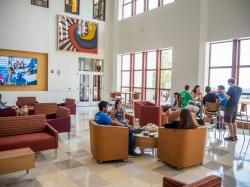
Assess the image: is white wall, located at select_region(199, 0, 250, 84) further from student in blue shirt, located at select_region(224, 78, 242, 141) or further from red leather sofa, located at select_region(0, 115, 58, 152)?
red leather sofa, located at select_region(0, 115, 58, 152)

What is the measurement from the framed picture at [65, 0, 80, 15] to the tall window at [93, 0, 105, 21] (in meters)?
1.07

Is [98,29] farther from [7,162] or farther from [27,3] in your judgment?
[7,162]

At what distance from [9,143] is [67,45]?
865 centimetres

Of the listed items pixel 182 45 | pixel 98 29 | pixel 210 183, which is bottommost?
pixel 210 183

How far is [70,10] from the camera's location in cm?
1167

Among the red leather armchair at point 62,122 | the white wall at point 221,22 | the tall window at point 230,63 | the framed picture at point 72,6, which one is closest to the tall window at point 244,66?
the tall window at point 230,63

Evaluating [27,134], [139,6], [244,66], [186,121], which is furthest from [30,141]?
[139,6]

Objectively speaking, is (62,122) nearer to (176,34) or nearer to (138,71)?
(176,34)

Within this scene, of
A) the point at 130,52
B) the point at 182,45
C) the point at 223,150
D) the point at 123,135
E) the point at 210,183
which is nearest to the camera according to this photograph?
the point at 210,183

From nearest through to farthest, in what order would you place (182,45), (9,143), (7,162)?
(7,162) → (9,143) → (182,45)

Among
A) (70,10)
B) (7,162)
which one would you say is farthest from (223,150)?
(70,10)

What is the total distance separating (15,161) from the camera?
2994 millimetres

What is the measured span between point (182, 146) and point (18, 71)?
917 cm

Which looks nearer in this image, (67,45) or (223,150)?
(223,150)
